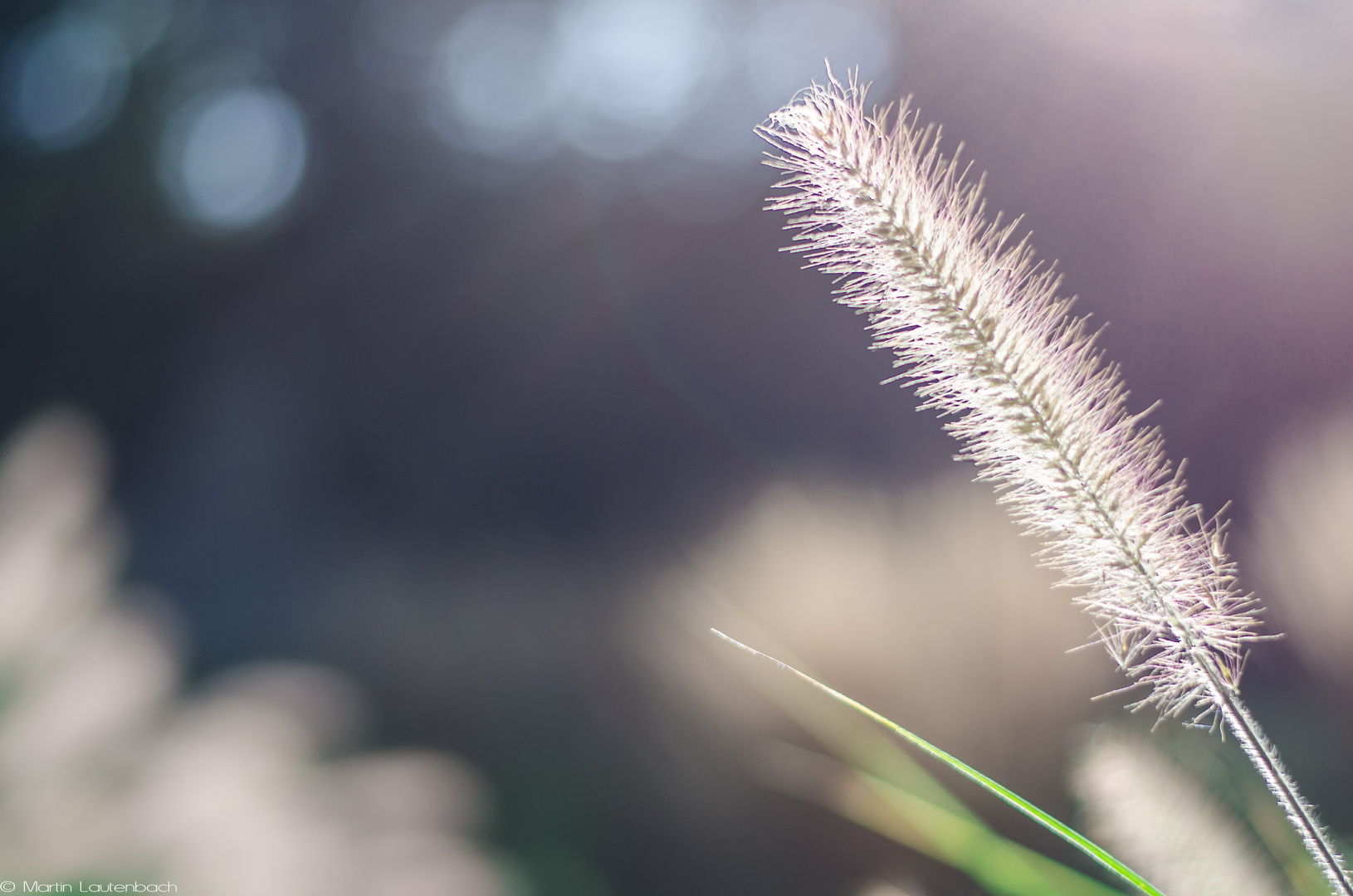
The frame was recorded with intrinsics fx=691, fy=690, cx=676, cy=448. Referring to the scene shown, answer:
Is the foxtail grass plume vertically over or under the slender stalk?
over

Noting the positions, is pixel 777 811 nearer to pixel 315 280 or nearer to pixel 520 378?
pixel 520 378

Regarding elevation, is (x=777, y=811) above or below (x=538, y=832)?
above

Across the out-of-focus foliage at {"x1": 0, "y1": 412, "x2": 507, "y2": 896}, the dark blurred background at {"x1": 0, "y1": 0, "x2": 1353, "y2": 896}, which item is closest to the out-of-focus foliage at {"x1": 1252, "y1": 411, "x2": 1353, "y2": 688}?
the dark blurred background at {"x1": 0, "y1": 0, "x2": 1353, "y2": 896}

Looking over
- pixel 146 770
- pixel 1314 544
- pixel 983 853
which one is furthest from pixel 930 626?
pixel 146 770

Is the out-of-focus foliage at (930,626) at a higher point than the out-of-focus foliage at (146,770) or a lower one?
higher

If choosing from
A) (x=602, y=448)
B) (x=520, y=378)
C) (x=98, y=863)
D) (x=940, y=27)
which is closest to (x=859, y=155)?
(x=98, y=863)

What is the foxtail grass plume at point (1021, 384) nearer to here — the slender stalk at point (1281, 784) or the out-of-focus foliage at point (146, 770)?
the slender stalk at point (1281, 784)

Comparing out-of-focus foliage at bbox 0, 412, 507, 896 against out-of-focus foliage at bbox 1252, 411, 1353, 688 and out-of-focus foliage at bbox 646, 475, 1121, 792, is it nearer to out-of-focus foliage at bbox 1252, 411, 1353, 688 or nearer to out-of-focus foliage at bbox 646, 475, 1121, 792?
out-of-focus foliage at bbox 646, 475, 1121, 792

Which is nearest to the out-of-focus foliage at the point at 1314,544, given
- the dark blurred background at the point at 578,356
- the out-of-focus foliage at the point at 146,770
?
the dark blurred background at the point at 578,356
